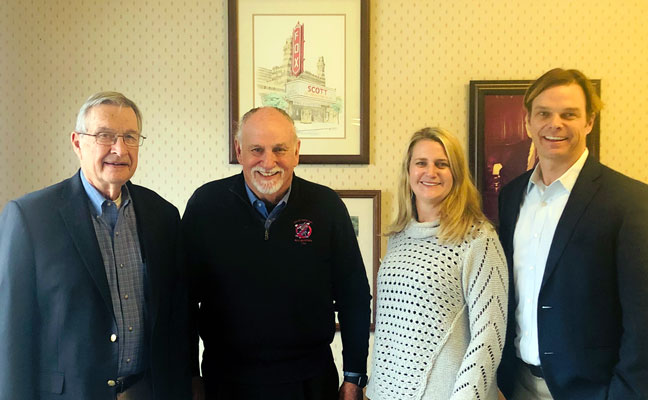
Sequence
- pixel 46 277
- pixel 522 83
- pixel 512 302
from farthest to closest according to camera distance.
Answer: pixel 522 83 → pixel 512 302 → pixel 46 277

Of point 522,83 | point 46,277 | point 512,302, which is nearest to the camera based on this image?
point 46,277

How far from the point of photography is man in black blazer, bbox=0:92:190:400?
1.33 meters

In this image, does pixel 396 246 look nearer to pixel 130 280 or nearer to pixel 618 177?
pixel 618 177

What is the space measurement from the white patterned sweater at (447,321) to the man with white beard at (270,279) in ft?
1.04

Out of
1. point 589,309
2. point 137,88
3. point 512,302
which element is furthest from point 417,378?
point 137,88

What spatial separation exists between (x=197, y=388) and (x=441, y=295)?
1.02 m

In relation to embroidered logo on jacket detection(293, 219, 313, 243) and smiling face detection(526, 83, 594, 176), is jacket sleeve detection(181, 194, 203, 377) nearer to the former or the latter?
embroidered logo on jacket detection(293, 219, 313, 243)

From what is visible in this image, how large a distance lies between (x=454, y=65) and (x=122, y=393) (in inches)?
83.7

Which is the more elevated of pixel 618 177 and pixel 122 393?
pixel 618 177

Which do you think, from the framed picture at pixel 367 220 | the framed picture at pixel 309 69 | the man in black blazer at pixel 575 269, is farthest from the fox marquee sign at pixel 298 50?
the man in black blazer at pixel 575 269

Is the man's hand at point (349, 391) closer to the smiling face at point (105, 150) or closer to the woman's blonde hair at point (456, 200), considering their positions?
the woman's blonde hair at point (456, 200)

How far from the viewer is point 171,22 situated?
2555 millimetres

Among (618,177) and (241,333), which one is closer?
(618,177)

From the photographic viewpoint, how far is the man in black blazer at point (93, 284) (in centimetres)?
133
